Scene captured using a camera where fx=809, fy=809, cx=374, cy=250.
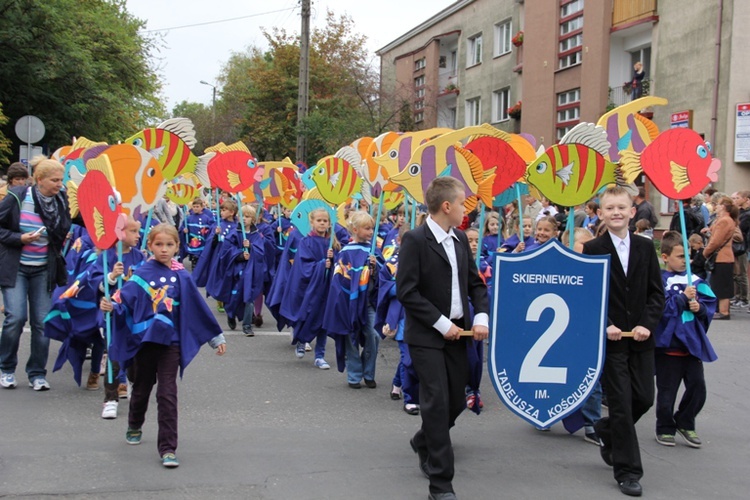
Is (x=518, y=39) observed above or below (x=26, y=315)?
above

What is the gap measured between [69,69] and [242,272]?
62.8ft

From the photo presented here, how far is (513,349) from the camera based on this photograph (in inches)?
193

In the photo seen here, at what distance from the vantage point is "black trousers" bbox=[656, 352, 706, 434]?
5.70m

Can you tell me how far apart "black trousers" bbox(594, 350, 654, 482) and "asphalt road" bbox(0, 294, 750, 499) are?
215 millimetres

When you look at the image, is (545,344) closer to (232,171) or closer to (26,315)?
(26,315)

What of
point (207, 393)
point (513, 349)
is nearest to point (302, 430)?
point (207, 393)

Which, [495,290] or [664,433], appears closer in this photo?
[495,290]

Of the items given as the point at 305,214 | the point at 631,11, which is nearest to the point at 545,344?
the point at 305,214

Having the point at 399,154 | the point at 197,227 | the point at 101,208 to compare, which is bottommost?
Result: the point at 197,227

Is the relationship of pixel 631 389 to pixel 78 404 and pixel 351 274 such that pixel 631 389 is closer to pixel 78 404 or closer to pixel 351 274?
pixel 351 274

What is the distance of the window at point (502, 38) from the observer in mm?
30609

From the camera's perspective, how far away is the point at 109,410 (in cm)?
613

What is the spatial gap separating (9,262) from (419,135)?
445cm

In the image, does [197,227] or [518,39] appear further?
[518,39]
